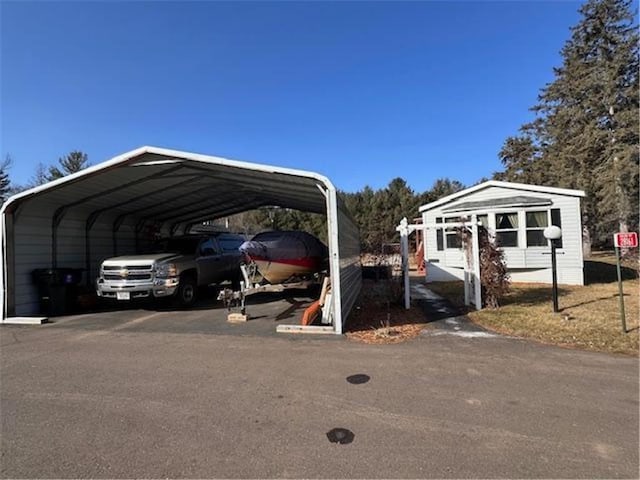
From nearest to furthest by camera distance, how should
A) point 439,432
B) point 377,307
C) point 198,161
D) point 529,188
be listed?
1. point 439,432
2. point 198,161
3. point 377,307
4. point 529,188

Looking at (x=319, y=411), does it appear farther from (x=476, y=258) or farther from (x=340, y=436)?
(x=476, y=258)

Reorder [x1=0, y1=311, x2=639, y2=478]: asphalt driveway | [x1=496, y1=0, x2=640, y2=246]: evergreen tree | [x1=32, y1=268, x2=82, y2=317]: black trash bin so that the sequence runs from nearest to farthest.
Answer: [x1=0, y1=311, x2=639, y2=478]: asphalt driveway < [x1=32, y1=268, x2=82, y2=317]: black trash bin < [x1=496, y1=0, x2=640, y2=246]: evergreen tree

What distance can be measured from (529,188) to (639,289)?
15.6 ft

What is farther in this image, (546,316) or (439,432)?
(546,316)

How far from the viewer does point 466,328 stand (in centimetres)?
726

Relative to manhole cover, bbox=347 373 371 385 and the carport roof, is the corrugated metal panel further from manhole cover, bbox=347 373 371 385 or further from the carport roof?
manhole cover, bbox=347 373 371 385

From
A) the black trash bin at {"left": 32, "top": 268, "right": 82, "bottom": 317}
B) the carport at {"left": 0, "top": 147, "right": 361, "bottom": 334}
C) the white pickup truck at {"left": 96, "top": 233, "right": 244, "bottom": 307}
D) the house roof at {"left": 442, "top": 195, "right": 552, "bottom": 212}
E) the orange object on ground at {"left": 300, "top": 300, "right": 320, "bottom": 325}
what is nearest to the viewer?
the orange object on ground at {"left": 300, "top": 300, "right": 320, "bottom": 325}

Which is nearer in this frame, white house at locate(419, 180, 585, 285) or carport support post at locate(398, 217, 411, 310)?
carport support post at locate(398, 217, 411, 310)

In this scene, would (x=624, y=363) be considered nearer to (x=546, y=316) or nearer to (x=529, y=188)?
(x=546, y=316)

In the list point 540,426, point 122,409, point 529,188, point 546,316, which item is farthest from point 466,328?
point 529,188

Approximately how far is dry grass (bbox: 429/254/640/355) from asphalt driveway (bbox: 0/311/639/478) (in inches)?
28.0

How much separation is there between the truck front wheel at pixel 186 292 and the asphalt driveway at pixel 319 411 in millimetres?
3872

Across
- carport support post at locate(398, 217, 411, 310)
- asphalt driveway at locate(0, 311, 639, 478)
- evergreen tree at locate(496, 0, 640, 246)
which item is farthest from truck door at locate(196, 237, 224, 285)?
evergreen tree at locate(496, 0, 640, 246)

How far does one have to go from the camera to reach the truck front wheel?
10.1 metres
